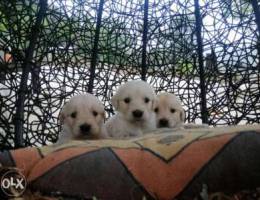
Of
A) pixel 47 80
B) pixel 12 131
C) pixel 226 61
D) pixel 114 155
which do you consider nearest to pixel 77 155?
pixel 114 155

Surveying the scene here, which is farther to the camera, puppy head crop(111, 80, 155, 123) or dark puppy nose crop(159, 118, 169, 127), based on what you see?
dark puppy nose crop(159, 118, 169, 127)

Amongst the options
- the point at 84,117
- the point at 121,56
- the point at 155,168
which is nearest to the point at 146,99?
the point at 84,117

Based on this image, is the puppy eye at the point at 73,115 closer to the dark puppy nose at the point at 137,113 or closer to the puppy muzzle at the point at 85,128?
the puppy muzzle at the point at 85,128

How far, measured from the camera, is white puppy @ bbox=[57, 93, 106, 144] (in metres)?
2.65

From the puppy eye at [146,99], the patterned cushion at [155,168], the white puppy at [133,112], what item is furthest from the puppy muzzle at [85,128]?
the patterned cushion at [155,168]

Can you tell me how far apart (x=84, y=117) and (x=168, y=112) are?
0.69 metres

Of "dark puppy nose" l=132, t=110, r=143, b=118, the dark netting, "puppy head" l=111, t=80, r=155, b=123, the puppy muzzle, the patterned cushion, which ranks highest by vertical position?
the dark netting

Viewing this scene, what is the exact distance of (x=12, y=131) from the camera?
10.1ft

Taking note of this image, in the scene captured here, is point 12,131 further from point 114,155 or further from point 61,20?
point 114,155

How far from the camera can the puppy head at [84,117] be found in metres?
2.65

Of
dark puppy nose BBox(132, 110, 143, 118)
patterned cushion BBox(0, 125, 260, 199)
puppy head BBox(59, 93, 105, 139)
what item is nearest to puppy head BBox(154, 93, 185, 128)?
dark puppy nose BBox(132, 110, 143, 118)

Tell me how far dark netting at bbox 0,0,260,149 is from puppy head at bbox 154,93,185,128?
66 cm

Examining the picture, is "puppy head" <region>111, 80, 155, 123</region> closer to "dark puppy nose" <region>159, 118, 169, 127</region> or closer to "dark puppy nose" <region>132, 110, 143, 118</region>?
"dark puppy nose" <region>132, 110, 143, 118</region>

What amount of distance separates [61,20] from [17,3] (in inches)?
16.5
